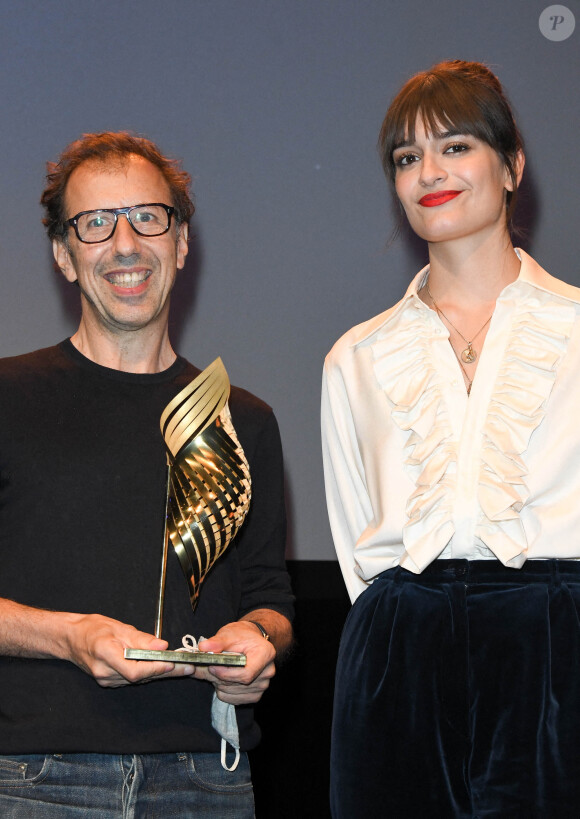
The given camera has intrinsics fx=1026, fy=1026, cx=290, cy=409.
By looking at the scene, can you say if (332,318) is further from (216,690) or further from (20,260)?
(216,690)

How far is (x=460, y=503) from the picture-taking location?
4.78 ft

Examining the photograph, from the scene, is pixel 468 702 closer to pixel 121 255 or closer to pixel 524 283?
pixel 524 283

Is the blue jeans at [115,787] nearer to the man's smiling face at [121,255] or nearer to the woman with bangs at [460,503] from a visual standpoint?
the woman with bangs at [460,503]

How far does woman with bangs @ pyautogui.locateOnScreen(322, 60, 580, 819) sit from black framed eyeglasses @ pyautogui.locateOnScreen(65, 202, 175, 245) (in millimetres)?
372

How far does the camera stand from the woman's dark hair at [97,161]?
171 cm

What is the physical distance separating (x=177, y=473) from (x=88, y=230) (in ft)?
1.48

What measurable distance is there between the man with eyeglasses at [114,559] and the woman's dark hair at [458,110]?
407 mm

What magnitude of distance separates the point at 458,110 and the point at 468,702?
879mm

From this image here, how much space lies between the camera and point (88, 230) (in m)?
1.65

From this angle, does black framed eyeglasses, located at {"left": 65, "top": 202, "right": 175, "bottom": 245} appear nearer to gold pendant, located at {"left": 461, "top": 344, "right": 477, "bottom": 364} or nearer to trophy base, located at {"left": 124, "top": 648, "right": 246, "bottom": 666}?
gold pendant, located at {"left": 461, "top": 344, "right": 477, "bottom": 364}

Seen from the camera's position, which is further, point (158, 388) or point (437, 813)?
point (158, 388)

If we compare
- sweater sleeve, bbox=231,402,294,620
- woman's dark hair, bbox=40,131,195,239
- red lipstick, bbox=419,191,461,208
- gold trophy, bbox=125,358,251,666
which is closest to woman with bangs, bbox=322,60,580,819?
red lipstick, bbox=419,191,461,208

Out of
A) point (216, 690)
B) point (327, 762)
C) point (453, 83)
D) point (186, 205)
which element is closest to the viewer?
point (216, 690)

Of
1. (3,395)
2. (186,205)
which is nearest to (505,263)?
(186,205)
